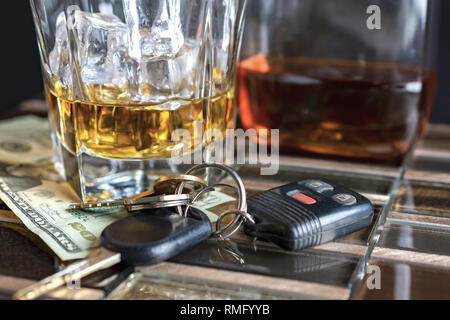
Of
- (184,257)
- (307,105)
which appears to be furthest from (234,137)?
(184,257)

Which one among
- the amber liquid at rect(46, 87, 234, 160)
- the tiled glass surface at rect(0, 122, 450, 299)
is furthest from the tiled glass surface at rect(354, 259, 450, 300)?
the amber liquid at rect(46, 87, 234, 160)

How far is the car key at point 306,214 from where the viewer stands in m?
0.58

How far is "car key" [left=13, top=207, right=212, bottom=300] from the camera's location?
52 centimetres

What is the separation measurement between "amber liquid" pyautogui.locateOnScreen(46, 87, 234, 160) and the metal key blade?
0.59 feet

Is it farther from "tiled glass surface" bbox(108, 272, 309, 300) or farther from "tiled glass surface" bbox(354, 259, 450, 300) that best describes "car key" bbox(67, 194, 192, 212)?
"tiled glass surface" bbox(354, 259, 450, 300)

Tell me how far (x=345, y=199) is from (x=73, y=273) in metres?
0.28

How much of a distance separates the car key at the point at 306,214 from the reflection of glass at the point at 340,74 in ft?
0.74

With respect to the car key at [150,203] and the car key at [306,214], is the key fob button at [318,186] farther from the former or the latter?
the car key at [150,203]

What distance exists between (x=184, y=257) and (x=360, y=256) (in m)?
0.17

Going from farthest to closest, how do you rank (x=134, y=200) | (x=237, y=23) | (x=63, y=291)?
1. (x=237, y=23)
2. (x=134, y=200)
3. (x=63, y=291)

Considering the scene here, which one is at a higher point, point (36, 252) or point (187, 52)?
point (187, 52)

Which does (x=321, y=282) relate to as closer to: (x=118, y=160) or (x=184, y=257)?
(x=184, y=257)

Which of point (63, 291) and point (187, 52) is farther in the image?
point (187, 52)

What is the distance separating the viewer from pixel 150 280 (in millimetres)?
543
